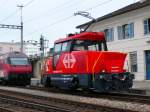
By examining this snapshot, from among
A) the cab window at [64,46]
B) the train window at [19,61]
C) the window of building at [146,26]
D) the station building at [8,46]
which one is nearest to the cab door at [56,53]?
the cab window at [64,46]

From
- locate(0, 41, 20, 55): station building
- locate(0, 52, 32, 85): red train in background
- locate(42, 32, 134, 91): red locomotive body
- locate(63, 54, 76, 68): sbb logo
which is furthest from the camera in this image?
locate(0, 41, 20, 55): station building

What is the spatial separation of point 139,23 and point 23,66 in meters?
11.6

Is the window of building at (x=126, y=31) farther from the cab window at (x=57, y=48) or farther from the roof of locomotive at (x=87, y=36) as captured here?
the roof of locomotive at (x=87, y=36)

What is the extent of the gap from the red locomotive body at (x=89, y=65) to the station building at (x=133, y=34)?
14.2 metres

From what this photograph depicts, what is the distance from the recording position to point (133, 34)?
4062 centimetres

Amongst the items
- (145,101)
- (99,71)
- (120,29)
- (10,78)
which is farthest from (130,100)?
(120,29)

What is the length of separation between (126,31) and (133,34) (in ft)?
4.86

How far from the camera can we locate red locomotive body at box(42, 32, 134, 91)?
68.0ft

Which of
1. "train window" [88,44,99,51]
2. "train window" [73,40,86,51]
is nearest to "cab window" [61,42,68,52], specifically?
"train window" [73,40,86,51]

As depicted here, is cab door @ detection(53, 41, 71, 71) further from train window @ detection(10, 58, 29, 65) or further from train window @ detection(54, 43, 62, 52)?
train window @ detection(10, 58, 29, 65)

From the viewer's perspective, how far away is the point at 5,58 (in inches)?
1426

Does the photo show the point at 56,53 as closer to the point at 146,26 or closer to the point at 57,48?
the point at 57,48

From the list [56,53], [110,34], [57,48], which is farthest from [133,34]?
[56,53]

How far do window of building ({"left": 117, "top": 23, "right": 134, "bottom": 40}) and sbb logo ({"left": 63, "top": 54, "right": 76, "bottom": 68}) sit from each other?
19053 millimetres
